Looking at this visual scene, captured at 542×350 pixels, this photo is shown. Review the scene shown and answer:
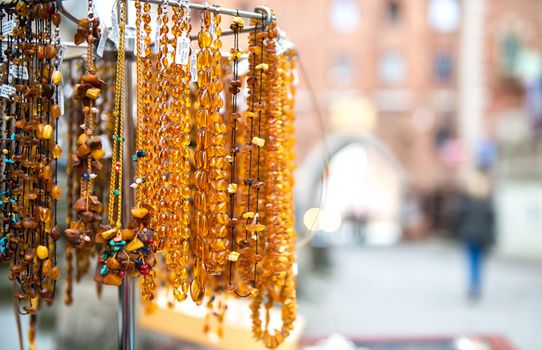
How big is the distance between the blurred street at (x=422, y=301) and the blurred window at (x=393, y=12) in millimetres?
8283

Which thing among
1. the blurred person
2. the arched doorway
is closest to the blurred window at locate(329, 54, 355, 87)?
the arched doorway

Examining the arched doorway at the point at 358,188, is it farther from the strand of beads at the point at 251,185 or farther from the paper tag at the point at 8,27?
the paper tag at the point at 8,27

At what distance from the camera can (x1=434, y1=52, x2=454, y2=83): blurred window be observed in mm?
15281

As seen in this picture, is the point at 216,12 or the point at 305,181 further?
the point at 305,181

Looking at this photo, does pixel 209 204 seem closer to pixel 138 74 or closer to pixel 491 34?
pixel 138 74

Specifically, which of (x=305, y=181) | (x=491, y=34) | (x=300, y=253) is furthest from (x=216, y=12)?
(x=491, y=34)

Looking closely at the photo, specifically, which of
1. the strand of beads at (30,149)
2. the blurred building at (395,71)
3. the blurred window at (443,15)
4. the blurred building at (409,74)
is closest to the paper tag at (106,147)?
the strand of beads at (30,149)

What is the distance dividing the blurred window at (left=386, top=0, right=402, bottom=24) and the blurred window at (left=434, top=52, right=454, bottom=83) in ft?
5.14

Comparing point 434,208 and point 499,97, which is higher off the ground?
point 499,97

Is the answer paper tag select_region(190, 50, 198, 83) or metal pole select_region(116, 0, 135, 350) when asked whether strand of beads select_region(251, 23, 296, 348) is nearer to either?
paper tag select_region(190, 50, 198, 83)

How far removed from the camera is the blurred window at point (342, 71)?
15.0 metres

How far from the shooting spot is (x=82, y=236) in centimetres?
118

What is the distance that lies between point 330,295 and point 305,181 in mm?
7972

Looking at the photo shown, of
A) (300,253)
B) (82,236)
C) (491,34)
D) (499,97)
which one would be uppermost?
(491,34)
